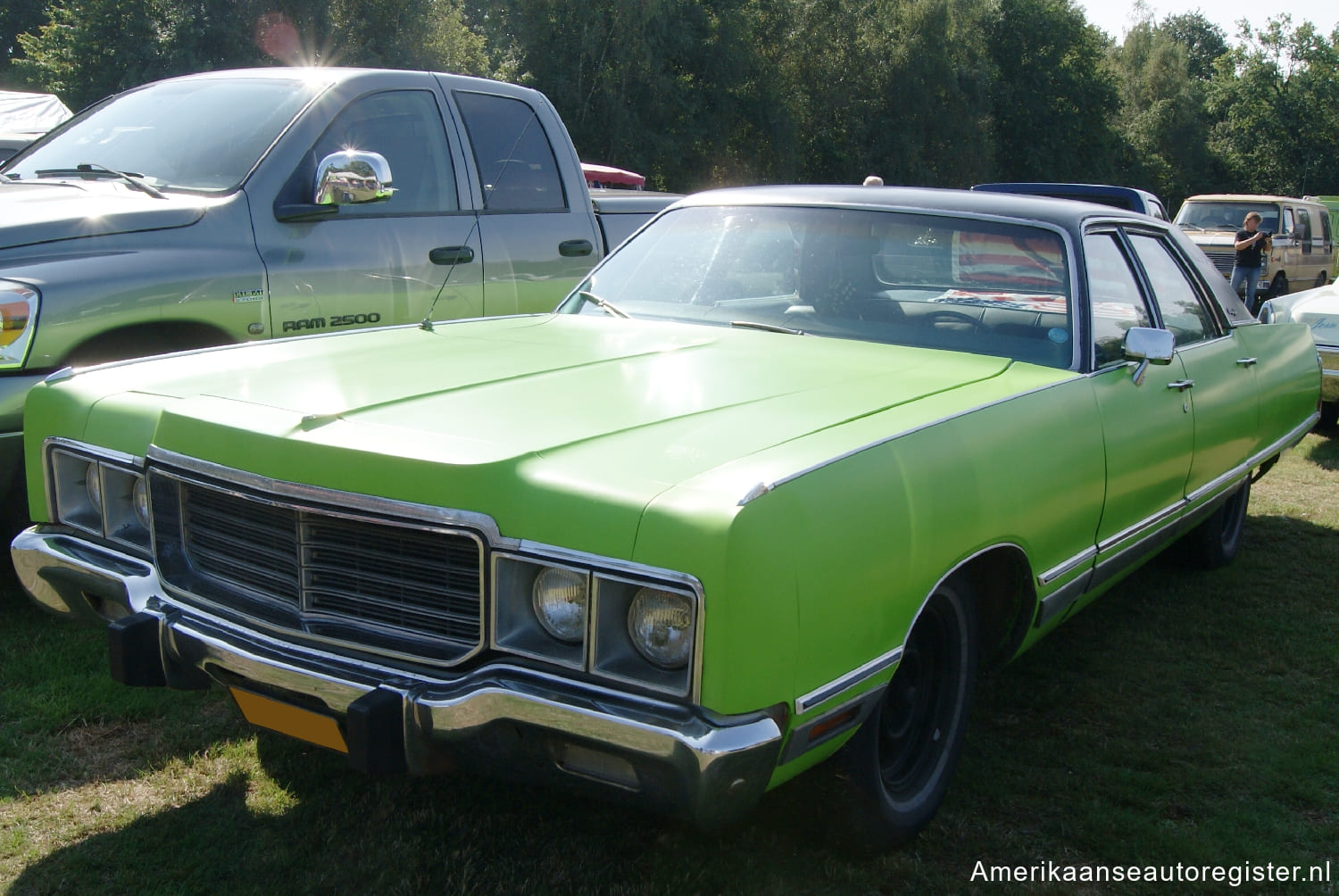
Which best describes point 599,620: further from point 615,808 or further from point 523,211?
point 523,211

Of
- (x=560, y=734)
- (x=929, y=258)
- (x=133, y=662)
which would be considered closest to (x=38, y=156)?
(x=133, y=662)

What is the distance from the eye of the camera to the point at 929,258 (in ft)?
12.5

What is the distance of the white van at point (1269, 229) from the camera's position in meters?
19.1

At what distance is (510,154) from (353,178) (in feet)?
4.30

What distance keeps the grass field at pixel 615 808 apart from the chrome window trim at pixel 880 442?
818 millimetres

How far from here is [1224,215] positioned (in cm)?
1994

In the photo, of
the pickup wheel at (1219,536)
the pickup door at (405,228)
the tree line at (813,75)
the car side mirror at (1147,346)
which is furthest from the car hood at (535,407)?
the tree line at (813,75)

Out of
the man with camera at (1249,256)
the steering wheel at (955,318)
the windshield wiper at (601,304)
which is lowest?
the man with camera at (1249,256)

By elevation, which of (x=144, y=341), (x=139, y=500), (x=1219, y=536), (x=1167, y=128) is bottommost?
(x=1219, y=536)

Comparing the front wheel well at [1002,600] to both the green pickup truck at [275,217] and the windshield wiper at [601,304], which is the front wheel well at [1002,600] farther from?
the green pickup truck at [275,217]

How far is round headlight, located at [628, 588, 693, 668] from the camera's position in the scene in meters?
2.09

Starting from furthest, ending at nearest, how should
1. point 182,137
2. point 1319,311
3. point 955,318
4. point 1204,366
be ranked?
point 1319,311 → point 182,137 → point 1204,366 → point 955,318

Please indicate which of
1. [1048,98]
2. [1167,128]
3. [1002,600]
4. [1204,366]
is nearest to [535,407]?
[1002,600]

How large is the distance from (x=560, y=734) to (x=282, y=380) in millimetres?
1278
